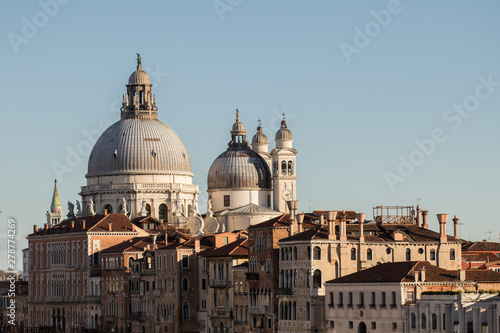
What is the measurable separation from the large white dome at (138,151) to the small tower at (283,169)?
11.1 m

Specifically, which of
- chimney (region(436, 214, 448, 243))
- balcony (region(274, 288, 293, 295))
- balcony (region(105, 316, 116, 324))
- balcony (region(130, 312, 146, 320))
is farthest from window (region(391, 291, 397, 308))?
balcony (region(105, 316, 116, 324))

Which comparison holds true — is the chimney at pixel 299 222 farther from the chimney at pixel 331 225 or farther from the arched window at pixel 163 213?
the arched window at pixel 163 213

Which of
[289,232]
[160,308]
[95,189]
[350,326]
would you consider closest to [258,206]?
[95,189]

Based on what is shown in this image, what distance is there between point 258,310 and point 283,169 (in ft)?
134

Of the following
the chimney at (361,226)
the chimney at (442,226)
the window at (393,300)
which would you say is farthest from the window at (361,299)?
the chimney at (442,226)

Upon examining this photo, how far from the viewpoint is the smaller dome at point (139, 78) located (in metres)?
145

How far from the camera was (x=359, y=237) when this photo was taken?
3671 inches

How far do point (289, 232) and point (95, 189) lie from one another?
156ft

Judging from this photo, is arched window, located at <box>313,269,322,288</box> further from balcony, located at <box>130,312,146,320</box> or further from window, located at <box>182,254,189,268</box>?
balcony, located at <box>130,312,146,320</box>

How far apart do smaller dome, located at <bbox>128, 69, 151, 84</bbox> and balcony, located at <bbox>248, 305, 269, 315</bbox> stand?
167 feet

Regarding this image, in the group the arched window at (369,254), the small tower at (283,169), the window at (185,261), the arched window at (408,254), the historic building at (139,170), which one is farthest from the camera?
the historic building at (139,170)

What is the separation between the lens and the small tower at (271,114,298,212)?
136 meters

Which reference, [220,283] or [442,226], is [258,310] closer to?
[220,283]

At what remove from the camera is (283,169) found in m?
137
